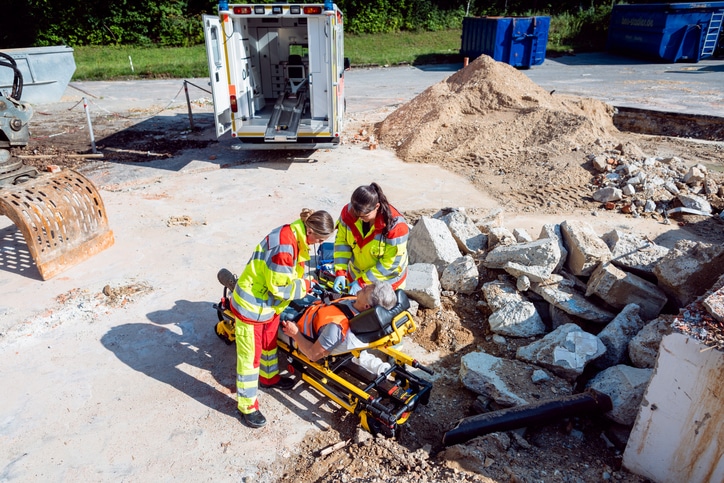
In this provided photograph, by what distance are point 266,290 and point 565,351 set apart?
8.82 ft

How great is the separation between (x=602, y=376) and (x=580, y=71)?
69.1 ft

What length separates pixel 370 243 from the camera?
4.79m

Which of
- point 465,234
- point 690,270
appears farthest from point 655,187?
point 690,270

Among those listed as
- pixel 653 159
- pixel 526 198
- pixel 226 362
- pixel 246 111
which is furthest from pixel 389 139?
pixel 226 362

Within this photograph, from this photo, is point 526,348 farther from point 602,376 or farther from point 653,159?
point 653,159

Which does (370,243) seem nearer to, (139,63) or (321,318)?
(321,318)

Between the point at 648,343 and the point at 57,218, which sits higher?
the point at 57,218

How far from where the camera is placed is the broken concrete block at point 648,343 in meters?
4.42

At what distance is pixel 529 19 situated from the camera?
2144 centimetres

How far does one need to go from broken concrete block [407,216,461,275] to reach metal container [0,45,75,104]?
14.8m

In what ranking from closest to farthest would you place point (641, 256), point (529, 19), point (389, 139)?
point (641, 256)
point (389, 139)
point (529, 19)

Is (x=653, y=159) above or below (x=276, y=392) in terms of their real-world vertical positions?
above

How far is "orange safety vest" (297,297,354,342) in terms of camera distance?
3928 mm

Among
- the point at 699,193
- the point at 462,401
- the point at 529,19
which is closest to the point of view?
the point at 462,401
